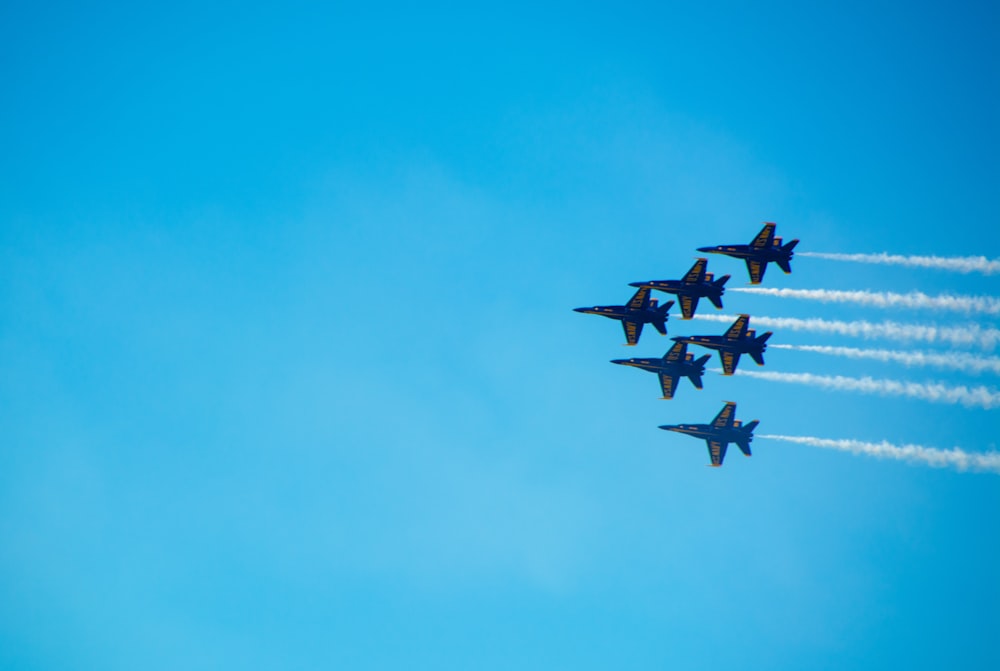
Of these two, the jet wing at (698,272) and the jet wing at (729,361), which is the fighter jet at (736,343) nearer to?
the jet wing at (729,361)

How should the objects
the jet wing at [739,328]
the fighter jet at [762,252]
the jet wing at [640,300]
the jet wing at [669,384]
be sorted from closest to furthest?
1. the fighter jet at [762,252]
2. the jet wing at [739,328]
3. the jet wing at [640,300]
4. the jet wing at [669,384]

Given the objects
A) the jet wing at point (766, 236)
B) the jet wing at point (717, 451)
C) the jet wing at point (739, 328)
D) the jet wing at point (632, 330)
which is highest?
the jet wing at point (766, 236)

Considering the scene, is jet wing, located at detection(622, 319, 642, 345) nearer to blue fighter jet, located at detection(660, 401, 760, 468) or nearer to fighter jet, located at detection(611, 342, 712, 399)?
fighter jet, located at detection(611, 342, 712, 399)

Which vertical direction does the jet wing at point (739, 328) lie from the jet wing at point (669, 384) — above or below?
above

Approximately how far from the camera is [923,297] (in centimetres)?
9881

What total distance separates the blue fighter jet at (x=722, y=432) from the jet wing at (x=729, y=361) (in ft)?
17.3

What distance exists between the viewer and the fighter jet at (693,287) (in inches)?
4085

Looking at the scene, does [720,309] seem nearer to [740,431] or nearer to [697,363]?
[697,363]

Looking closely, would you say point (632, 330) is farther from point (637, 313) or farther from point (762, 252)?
point (762, 252)

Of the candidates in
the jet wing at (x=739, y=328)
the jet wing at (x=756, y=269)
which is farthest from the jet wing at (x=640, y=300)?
the jet wing at (x=756, y=269)

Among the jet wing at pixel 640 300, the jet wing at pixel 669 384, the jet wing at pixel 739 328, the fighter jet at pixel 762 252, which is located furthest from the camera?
the jet wing at pixel 669 384

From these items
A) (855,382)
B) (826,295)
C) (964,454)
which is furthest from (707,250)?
(964,454)

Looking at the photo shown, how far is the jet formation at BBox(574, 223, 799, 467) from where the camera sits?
335ft

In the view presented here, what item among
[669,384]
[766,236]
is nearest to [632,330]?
[669,384]
